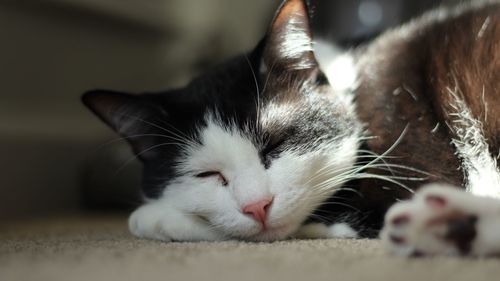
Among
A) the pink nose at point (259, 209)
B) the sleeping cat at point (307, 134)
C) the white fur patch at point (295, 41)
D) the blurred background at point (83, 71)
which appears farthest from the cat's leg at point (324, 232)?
the blurred background at point (83, 71)

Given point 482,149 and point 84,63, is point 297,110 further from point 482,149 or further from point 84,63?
point 84,63

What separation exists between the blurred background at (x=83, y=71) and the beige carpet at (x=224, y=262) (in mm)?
633

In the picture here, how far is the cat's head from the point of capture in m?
1.10

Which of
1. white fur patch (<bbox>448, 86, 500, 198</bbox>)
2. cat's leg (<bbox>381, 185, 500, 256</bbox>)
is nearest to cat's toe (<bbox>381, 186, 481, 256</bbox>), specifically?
cat's leg (<bbox>381, 185, 500, 256</bbox>)

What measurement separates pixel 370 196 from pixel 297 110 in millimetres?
239

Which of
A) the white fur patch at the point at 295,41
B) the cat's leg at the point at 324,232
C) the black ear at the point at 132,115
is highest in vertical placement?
the white fur patch at the point at 295,41

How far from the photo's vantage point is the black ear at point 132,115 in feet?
4.18

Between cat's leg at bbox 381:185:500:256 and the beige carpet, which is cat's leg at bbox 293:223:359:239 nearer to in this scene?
the beige carpet

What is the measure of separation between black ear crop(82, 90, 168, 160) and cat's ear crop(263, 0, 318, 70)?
0.90ft

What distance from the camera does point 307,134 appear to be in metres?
1.19

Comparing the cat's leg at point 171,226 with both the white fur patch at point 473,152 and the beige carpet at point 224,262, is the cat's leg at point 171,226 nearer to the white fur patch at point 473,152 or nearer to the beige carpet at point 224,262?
the beige carpet at point 224,262

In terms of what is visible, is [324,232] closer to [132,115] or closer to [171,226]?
[171,226]

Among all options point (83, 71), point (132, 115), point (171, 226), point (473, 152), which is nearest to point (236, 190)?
point (171, 226)

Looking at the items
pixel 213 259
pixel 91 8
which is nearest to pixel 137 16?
pixel 91 8
